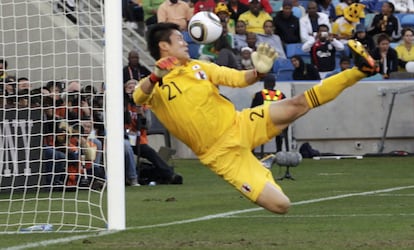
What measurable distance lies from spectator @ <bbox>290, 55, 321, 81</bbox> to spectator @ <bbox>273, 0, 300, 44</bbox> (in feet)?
5.15

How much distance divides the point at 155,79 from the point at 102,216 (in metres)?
2.72

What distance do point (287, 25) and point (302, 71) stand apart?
194cm

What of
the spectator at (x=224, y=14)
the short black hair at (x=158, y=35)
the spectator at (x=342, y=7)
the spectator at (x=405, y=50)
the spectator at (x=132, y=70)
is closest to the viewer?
the short black hair at (x=158, y=35)

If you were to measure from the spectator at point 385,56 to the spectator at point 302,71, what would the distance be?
155cm

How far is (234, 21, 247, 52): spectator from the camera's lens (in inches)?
A: 1080

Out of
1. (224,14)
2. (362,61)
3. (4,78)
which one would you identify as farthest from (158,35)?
(224,14)

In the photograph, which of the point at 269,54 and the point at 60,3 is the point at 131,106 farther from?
the point at 269,54

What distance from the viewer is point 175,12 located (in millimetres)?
27375

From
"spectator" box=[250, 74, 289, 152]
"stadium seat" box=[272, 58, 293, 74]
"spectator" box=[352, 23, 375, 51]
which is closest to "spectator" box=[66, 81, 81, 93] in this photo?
"spectator" box=[250, 74, 289, 152]

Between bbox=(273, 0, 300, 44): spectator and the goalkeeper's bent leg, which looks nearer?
the goalkeeper's bent leg

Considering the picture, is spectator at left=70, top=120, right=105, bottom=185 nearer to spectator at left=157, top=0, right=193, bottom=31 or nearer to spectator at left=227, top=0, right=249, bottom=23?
spectator at left=157, top=0, right=193, bottom=31

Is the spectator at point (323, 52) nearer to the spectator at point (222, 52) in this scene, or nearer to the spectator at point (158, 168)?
the spectator at point (222, 52)

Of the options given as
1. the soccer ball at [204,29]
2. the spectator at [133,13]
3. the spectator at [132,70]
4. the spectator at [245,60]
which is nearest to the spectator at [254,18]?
the spectator at [245,60]

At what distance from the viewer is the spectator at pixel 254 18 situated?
28125 mm
